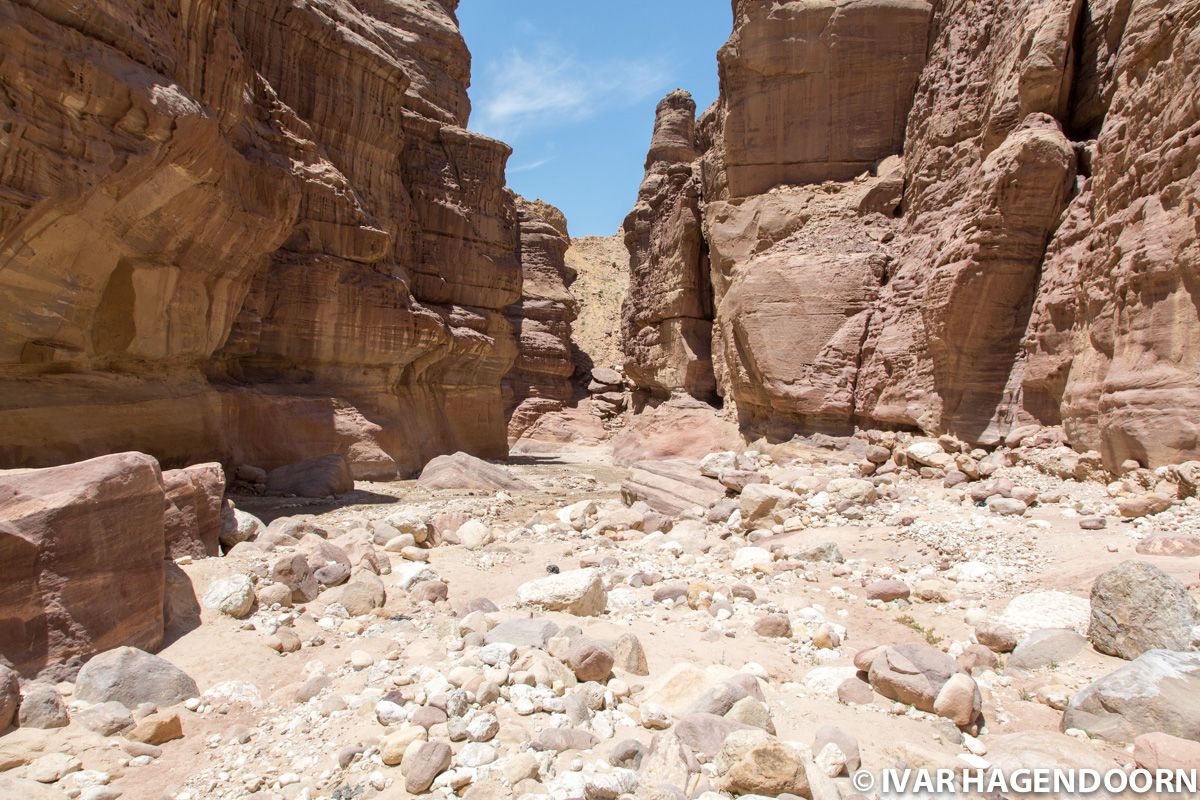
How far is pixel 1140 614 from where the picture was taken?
11.9 feet

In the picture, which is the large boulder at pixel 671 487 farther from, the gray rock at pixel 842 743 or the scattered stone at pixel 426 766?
the scattered stone at pixel 426 766

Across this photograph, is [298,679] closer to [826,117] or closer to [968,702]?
[968,702]

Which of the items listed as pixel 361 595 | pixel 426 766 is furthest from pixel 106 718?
pixel 361 595

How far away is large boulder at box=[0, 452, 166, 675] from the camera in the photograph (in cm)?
335

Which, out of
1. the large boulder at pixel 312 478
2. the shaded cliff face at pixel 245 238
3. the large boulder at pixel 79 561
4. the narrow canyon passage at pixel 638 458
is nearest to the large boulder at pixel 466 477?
the narrow canyon passage at pixel 638 458

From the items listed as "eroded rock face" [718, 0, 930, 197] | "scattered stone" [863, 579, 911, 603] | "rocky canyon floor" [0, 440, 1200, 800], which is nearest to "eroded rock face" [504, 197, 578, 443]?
"eroded rock face" [718, 0, 930, 197]

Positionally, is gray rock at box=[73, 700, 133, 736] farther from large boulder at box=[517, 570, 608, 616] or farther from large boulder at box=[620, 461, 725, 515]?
large boulder at box=[620, 461, 725, 515]

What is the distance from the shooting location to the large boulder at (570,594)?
4.98m

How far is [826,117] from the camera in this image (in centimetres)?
1508

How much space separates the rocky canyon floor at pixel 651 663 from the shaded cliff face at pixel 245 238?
4.30m

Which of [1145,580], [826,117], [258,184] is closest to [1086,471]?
[1145,580]

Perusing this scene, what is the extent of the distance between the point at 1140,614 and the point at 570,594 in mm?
3510

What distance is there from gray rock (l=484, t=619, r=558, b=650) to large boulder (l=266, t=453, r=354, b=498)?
806cm

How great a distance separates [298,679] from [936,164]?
13.0 m
